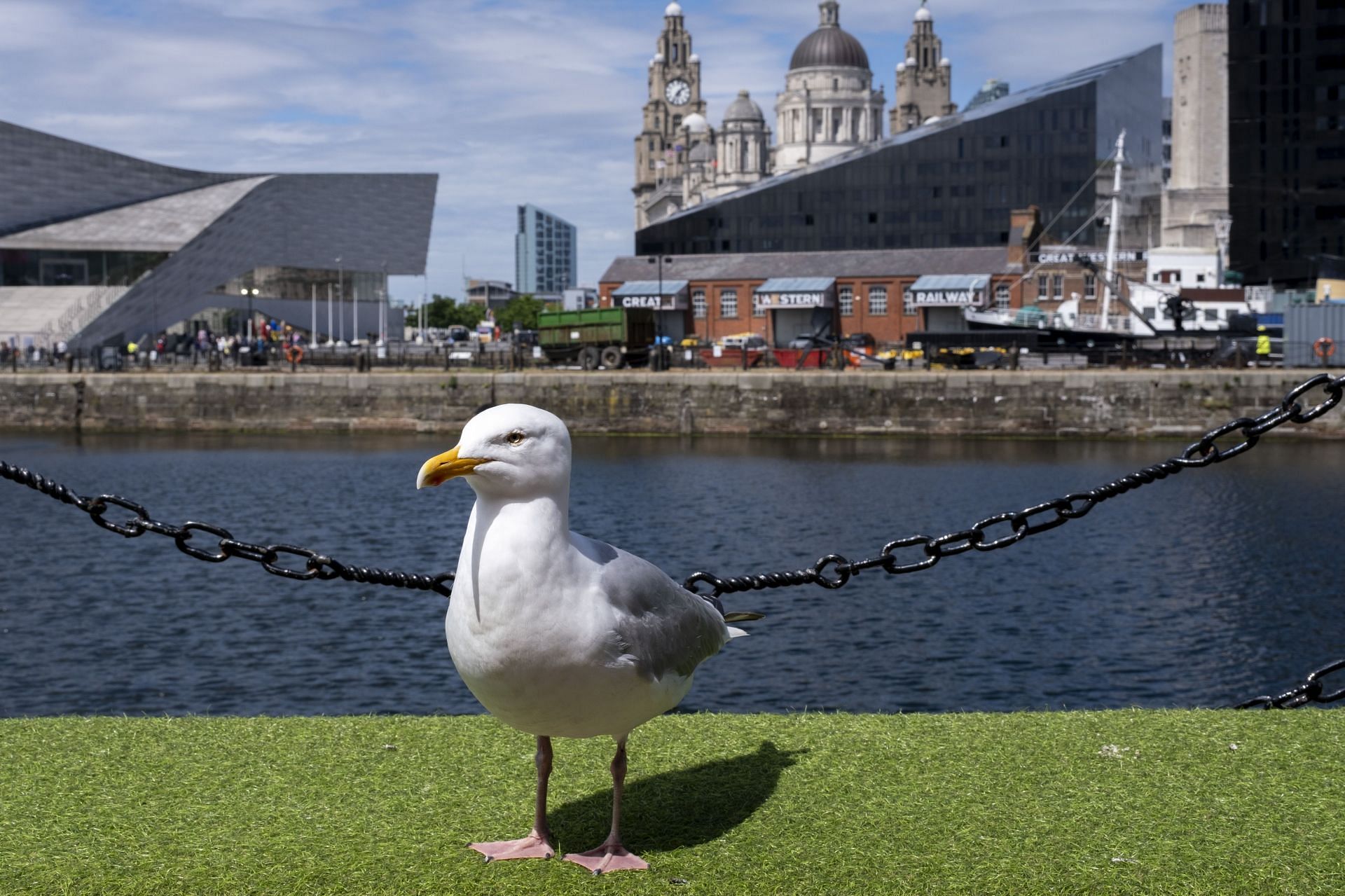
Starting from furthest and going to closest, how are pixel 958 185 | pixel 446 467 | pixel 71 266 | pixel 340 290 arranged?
1. pixel 340 290
2. pixel 958 185
3. pixel 71 266
4. pixel 446 467

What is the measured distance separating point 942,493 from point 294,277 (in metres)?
65.9

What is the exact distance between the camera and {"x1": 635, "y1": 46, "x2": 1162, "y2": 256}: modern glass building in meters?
72.4

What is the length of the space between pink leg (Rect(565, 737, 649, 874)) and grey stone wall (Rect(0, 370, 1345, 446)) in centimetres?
3483

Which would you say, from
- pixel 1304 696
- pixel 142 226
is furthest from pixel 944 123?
pixel 1304 696

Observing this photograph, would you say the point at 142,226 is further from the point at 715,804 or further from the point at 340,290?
the point at 715,804

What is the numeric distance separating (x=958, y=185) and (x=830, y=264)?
9.64 meters

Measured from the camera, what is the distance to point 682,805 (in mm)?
4695

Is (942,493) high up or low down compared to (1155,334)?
down

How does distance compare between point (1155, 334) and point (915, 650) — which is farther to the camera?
point (1155, 334)

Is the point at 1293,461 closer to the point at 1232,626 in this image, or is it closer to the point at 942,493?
the point at 942,493

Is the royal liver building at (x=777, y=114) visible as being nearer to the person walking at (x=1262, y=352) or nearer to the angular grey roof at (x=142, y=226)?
the angular grey roof at (x=142, y=226)

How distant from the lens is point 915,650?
14008 millimetres

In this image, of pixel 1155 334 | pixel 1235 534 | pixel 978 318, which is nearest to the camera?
pixel 1235 534

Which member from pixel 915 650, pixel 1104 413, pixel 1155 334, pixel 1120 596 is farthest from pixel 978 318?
pixel 915 650
